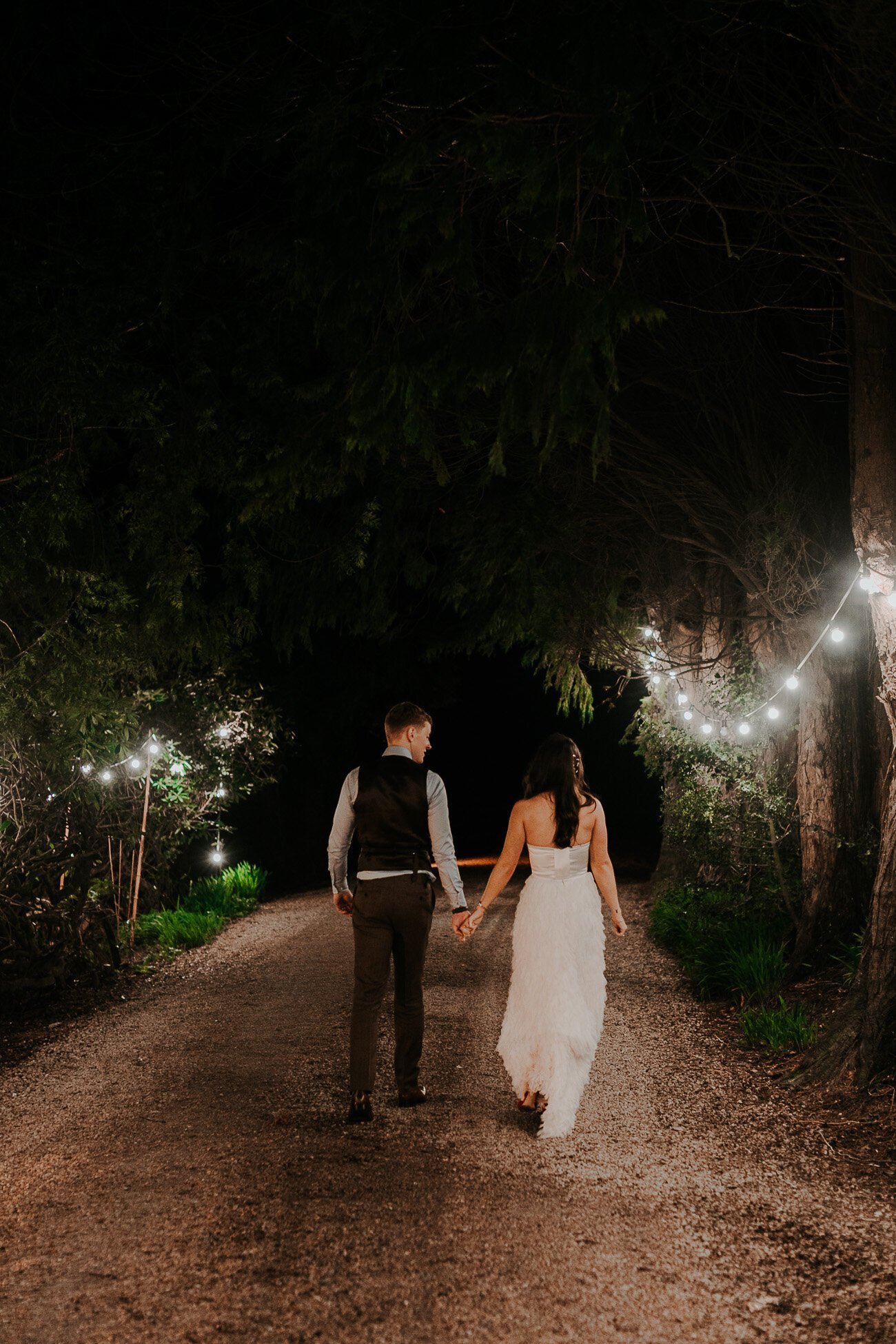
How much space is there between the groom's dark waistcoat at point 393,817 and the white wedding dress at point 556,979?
618mm

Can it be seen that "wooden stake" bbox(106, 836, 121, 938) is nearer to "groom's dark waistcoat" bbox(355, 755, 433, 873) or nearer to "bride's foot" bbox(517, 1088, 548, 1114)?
"groom's dark waistcoat" bbox(355, 755, 433, 873)

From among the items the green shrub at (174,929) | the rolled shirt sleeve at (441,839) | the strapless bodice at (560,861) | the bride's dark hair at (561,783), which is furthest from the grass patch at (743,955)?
the green shrub at (174,929)

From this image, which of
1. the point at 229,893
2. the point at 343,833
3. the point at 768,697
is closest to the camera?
the point at 343,833

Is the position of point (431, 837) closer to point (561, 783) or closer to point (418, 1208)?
point (561, 783)

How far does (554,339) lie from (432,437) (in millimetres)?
1412

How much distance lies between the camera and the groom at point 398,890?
5527mm

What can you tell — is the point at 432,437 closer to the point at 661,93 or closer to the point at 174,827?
the point at 661,93

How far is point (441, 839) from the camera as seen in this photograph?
5.63 metres

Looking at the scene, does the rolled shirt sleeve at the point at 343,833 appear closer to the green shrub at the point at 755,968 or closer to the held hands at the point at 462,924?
the held hands at the point at 462,924

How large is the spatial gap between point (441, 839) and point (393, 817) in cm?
29

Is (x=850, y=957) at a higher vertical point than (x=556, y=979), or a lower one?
lower

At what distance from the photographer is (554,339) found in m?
5.57

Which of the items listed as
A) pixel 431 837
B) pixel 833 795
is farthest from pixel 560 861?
pixel 833 795

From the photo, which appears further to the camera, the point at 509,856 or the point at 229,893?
the point at 229,893
